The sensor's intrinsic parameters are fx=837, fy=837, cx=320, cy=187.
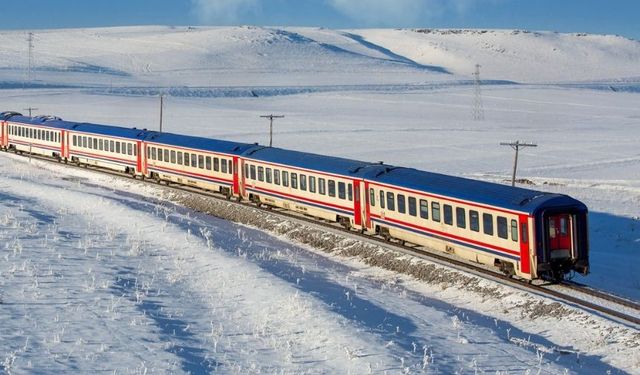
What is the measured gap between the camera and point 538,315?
64.0 feet

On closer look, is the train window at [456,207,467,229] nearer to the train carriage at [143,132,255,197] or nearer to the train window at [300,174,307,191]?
the train window at [300,174,307,191]

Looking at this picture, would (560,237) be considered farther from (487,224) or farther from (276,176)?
(276,176)

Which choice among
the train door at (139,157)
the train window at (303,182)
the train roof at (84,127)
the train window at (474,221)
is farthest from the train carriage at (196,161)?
the train window at (474,221)

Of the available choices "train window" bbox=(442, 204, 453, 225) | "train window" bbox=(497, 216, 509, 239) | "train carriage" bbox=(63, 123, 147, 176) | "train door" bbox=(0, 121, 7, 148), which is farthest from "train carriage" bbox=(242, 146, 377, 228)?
"train door" bbox=(0, 121, 7, 148)

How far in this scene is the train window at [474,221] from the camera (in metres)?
23.2

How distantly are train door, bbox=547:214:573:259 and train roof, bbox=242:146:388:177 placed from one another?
29.0ft

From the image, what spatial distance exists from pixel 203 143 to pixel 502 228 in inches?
853

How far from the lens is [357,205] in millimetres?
29359

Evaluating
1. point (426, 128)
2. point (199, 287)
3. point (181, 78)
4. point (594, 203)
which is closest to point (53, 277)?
point (199, 287)

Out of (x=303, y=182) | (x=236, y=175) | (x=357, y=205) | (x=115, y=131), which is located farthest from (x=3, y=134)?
(x=357, y=205)

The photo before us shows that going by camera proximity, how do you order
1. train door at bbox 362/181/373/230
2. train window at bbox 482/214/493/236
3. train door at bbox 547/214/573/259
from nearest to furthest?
train door at bbox 547/214/573/259 → train window at bbox 482/214/493/236 → train door at bbox 362/181/373/230

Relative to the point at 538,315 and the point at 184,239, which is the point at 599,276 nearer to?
the point at 538,315

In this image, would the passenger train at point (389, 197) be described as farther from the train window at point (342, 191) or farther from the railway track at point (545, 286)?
the railway track at point (545, 286)

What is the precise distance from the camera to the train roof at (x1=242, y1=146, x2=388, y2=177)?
30.0 meters
